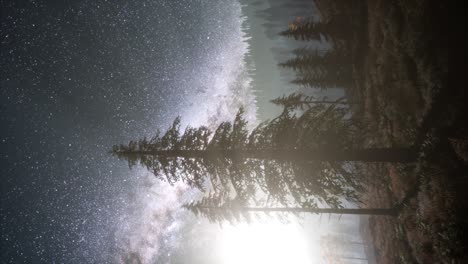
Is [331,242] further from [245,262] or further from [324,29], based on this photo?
[324,29]

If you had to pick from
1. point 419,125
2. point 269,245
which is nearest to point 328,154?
point 419,125

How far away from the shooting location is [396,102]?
984 cm

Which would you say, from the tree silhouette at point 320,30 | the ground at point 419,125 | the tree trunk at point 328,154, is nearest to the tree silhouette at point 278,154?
the tree trunk at point 328,154

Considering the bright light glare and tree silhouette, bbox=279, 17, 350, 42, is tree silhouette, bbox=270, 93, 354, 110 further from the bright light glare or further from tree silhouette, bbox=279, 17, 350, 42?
the bright light glare

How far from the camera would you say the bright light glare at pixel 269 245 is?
68.4 meters

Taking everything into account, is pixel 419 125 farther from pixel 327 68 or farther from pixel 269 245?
pixel 269 245

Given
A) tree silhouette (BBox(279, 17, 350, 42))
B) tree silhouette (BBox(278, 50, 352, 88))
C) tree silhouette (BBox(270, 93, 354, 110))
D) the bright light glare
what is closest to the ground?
tree silhouette (BBox(279, 17, 350, 42))

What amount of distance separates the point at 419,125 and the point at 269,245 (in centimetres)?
6892

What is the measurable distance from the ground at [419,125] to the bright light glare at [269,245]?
195 ft

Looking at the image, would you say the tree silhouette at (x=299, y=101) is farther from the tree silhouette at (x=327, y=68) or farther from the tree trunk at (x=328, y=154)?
the tree trunk at (x=328, y=154)

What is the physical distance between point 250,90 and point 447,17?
63.1 metres

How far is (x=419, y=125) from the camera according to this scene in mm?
8367

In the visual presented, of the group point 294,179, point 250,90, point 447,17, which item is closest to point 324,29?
point 447,17

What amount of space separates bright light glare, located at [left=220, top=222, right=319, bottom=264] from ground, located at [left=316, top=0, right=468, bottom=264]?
59404 mm
